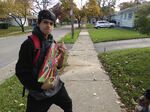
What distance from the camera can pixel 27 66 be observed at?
3.08m

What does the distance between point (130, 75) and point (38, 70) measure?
4.98 m

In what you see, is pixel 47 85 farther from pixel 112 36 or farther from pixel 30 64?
pixel 112 36

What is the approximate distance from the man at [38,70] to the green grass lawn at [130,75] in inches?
89.4

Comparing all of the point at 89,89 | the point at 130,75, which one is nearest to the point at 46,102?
the point at 89,89

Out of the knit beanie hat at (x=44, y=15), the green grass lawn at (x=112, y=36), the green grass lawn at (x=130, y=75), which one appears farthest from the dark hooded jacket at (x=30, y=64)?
the green grass lawn at (x=112, y=36)

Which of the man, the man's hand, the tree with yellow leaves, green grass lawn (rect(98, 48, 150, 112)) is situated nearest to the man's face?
the man

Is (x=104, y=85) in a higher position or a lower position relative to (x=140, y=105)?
lower

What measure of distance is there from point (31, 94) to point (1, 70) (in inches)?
282

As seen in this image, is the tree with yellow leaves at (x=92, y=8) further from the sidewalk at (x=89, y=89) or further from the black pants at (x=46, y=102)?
the black pants at (x=46, y=102)

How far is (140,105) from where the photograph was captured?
8.95 ft

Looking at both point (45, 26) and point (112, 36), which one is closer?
point (45, 26)

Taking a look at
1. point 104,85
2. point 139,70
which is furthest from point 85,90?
point 139,70

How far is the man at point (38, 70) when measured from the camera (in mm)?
3070

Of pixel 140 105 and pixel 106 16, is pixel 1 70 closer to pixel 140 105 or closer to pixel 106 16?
pixel 140 105
